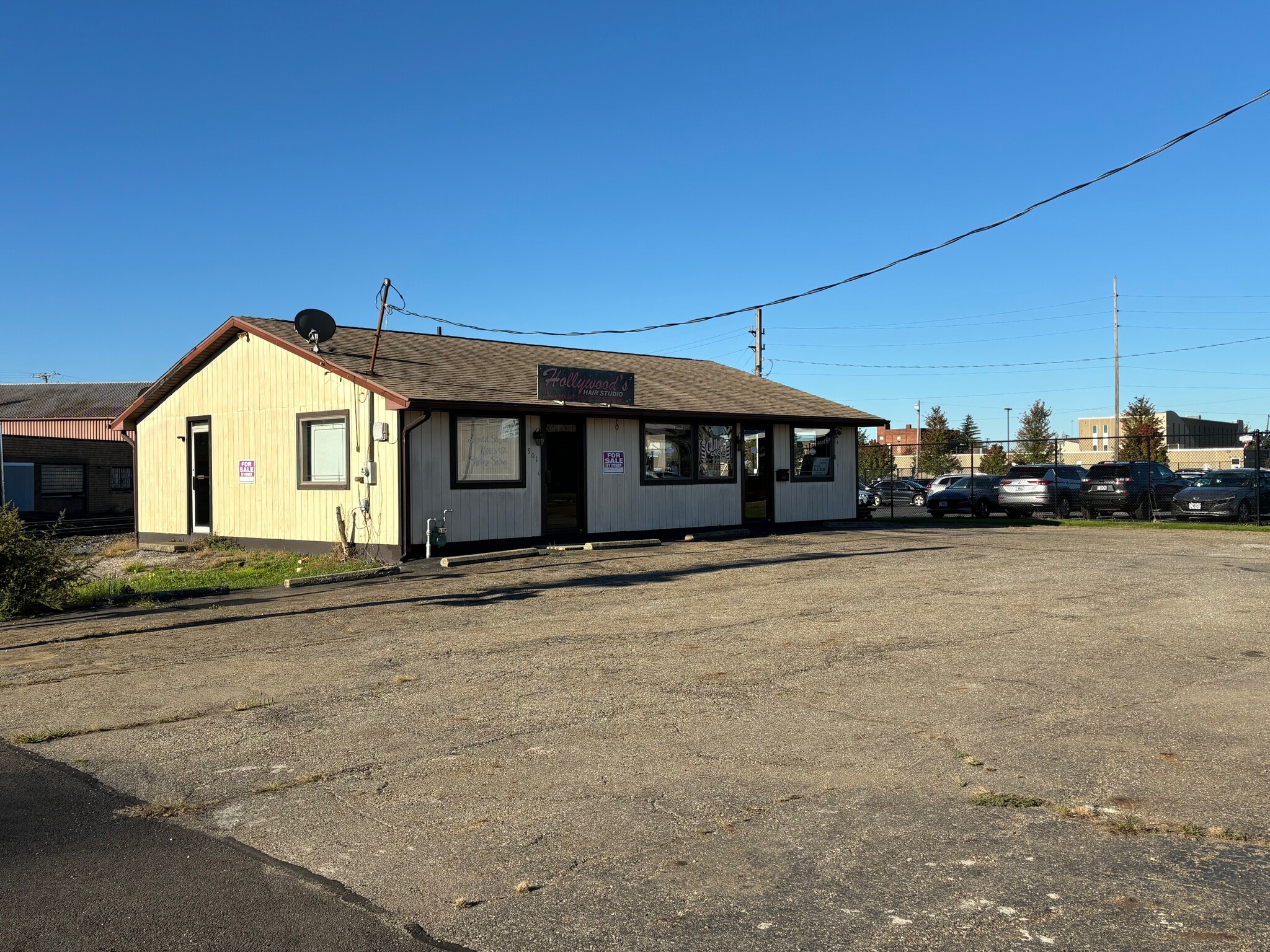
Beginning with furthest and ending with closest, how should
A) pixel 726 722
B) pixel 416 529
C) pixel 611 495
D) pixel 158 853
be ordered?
pixel 611 495 → pixel 416 529 → pixel 726 722 → pixel 158 853

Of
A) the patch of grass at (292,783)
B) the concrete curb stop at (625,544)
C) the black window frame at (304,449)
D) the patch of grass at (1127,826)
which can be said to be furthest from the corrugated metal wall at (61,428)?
the patch of grass at (1127,826)

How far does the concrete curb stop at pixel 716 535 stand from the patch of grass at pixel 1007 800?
15.8m

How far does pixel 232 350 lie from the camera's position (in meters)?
21.1

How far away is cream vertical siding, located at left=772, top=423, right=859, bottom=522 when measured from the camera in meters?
24.8

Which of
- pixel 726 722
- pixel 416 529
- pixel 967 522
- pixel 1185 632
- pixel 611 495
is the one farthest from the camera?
pixel 967 522

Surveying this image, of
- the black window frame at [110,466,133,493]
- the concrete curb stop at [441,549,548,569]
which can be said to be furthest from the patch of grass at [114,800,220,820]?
the black window frame at [110,466,133,493]

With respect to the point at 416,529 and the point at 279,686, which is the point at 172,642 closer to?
the point at 279,686

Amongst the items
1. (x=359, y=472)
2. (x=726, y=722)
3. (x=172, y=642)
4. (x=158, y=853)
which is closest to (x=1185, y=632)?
(x=726, y=722)

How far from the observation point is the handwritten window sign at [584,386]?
1925 cm

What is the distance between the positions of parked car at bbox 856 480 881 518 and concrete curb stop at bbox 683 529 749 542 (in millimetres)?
5355

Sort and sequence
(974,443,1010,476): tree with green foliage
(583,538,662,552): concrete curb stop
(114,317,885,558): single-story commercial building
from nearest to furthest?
(114,317,885,558): single-story commercial building
(583,538,662,552): concrete curb stop
(974,443,1010,476): tree with green foliage

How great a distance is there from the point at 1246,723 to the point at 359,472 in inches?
572

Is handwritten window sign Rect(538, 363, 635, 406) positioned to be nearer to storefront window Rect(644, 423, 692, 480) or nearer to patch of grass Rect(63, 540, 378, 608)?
storefront window Rect(644, 423, 692, 480)

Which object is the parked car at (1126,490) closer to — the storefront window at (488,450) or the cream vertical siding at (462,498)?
the cream vertical siding at (462,498)
